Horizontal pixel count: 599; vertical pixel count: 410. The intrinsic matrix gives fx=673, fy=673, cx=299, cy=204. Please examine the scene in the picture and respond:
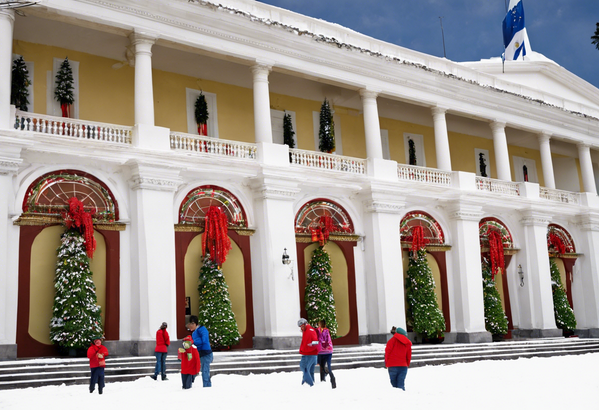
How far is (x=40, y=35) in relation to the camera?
65.0 feet

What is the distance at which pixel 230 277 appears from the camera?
20.9m

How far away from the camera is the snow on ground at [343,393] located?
11148 millimetres

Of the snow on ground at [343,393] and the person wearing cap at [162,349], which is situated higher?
the person wearing cap at [162,349]

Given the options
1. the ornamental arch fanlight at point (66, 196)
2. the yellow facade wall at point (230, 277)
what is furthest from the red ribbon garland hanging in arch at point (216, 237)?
the ornamental arch fanlight at point (66, 196)

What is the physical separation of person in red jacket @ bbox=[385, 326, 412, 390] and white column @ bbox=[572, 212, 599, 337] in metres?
21.2

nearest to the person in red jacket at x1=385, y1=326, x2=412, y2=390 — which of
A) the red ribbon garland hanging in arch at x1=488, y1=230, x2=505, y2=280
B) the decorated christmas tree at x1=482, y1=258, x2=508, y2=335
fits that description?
the decorated christmas tree at x1=482, y1=258, x2=508, y2=335

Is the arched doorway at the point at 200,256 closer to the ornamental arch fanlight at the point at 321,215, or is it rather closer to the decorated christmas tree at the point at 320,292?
the decorated christmas tree at the point at 320,292

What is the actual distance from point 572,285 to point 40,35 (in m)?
24.6

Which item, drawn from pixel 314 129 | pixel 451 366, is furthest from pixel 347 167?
pixel 451 366

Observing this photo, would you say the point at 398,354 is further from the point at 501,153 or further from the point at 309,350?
the point at 501,153

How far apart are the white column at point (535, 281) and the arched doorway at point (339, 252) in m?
8.87

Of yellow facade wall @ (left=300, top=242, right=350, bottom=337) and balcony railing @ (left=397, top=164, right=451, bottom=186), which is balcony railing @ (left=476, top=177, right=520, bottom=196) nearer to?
balcony railing @ (left=397, top=164, right=451, bottom=186)

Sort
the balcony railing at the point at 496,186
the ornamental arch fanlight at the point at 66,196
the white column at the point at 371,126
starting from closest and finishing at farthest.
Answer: the ornamental arch fanlight at the point at 66,196, the white column at the point at 371,126, the balcony railing at the point at 496,186

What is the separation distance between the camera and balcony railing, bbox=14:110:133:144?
1759cm
